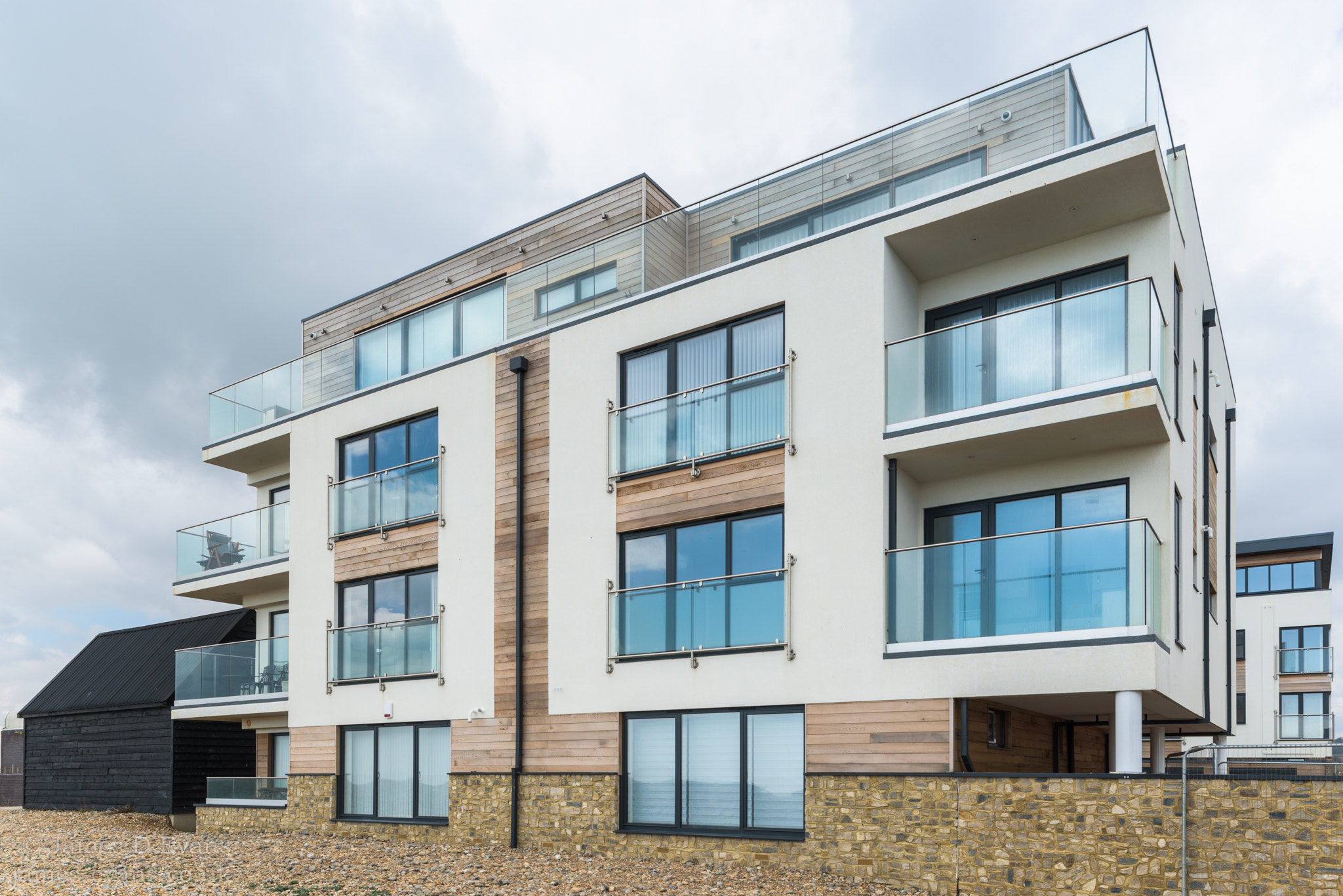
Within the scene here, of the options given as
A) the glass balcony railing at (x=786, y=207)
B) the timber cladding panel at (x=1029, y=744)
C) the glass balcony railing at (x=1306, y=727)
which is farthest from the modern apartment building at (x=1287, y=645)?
the glass balcony railing at (x=786, y=207)

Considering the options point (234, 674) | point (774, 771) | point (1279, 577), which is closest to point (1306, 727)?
point (1279, 577)

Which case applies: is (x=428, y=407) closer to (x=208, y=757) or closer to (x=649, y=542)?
(x=649, y=542)

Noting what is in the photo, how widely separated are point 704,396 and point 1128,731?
6418 mm

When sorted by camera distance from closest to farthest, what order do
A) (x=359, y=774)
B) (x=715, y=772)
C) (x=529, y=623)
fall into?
1. (x=715, y=772)
2. (x=529, y=623)
3. (x=359, y=774)

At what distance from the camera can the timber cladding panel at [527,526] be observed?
15320 millimetres

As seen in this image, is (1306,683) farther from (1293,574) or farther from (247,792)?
(247,792)

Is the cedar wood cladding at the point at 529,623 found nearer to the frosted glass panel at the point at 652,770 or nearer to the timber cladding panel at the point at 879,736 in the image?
the frosted glass panel at the point at 652,770

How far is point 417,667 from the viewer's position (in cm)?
1675

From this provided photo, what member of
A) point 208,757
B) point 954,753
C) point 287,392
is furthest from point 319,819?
point 954,753

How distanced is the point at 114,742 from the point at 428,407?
11.8 metres

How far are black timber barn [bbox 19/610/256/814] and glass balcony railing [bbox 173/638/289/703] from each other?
1.58 metres

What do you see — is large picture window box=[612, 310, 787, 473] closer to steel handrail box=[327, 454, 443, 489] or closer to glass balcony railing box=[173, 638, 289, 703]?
steel handrail box=[327, 454, 443, 489]

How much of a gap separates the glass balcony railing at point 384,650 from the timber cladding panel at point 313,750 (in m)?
0.94

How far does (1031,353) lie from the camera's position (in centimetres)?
1178
